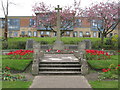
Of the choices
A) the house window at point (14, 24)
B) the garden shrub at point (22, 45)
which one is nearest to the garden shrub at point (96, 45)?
the garden shrub at point (22, 45)

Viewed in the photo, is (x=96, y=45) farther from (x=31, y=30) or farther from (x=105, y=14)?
(x=31, y=30)

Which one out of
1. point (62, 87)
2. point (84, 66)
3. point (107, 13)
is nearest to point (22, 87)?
point (62, 87)

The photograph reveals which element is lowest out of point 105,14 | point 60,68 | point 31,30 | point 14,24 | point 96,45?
point 60,68

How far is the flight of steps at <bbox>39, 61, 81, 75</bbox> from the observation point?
28.1 ft

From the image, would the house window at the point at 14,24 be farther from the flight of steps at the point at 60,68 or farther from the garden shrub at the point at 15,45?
the flight of steps at the point at 60,68

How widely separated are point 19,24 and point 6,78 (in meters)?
43.9

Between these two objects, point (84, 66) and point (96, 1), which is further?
point (96, 1)

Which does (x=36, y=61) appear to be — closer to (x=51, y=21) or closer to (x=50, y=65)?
(x=50, y=65)

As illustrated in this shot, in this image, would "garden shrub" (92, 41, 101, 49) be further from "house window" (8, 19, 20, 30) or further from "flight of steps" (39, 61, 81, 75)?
"house window" (8, 19, 20, 30)

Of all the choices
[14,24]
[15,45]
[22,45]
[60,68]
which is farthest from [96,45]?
[14,24]

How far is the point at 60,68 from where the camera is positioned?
898 centimetres

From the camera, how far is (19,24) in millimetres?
49281

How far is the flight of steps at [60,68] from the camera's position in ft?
28.1

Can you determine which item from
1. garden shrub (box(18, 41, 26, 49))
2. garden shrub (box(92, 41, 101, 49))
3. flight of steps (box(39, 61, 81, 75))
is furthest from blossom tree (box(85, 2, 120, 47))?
flight of steps (box(39, 61, 81, 75))
